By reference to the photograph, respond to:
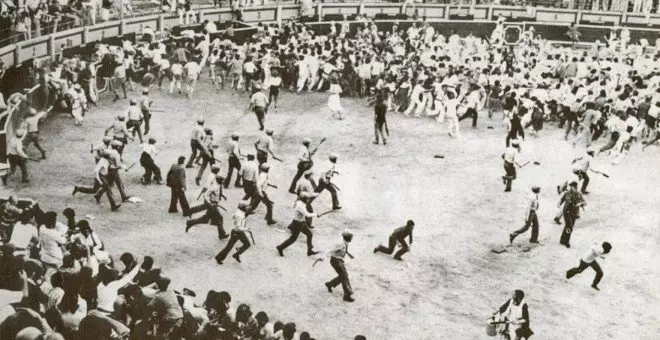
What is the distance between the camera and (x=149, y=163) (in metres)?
18.7

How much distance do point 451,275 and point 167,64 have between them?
1615cm

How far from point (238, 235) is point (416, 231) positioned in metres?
4.72

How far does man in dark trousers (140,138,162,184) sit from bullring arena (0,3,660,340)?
219 mm

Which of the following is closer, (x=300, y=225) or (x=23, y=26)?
(x=300, y=225)

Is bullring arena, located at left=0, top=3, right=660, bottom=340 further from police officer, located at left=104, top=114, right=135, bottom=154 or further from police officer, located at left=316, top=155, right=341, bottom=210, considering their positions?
police officer, located at left=104, top=114, right=135, bottom=154

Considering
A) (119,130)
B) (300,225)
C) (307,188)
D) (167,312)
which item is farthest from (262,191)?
(167,312)

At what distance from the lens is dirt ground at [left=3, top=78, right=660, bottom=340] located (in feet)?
45.6

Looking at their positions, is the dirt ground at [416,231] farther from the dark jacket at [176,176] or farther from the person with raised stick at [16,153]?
the dark jacket at [176,176]

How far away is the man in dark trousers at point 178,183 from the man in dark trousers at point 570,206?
8420 mm

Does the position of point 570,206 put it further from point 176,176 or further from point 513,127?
point 176,176

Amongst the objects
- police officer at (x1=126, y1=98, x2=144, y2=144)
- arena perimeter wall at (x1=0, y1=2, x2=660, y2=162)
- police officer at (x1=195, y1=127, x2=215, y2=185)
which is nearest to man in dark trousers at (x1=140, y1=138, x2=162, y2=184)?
police officer at (x1=195, y1=127, x2=215, y2=185)

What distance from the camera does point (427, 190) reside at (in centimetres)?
2025

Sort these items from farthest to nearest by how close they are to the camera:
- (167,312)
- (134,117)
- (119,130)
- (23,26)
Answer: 1. (23,26)
2. (134,117)
3. (119,130)
4. (167,312)

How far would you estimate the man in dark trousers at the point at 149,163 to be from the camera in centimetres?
1838
